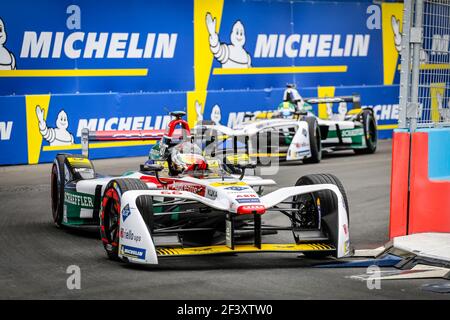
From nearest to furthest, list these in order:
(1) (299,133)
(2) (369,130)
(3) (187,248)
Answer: (3) (187,248)
(1) (299,133)
(2) (369,130)

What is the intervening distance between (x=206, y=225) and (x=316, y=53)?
16.7 metres

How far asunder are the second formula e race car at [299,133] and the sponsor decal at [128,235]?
8.79 metres

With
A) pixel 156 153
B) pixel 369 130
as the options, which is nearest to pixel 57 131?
pixel 369 130

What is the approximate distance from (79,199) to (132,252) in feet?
8.98

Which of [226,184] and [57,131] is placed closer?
[226,184]

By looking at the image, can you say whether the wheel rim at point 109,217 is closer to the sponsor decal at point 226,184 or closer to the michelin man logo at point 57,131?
the sponsor decal at point 226,184

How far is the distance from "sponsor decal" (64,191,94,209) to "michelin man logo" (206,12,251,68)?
41.1ft

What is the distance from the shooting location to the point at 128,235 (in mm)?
8531

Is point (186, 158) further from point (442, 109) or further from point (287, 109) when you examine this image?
point (287, 109)

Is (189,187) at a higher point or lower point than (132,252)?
higher

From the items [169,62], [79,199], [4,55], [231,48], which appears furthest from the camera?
[231,48]

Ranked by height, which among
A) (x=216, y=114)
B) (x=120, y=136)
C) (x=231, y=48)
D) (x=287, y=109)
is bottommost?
(x=120, y=136)
